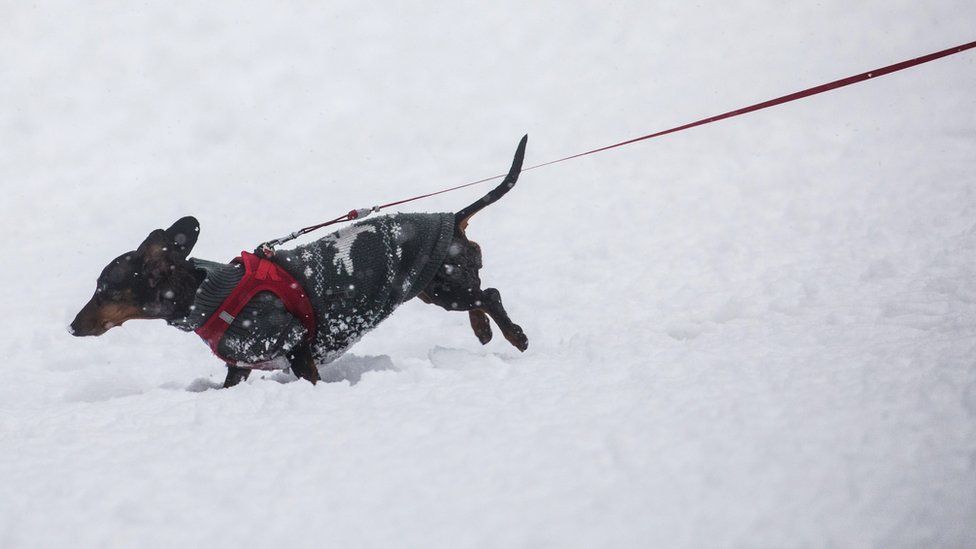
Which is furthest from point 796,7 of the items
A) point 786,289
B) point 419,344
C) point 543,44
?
point 419,344

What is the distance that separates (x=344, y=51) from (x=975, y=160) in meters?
6.00

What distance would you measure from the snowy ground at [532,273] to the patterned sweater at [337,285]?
169mm

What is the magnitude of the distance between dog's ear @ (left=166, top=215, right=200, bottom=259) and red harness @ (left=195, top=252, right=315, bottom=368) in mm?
192

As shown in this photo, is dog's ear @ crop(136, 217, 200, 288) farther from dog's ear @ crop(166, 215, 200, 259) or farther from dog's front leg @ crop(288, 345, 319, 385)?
dog's front leg @ crop(288, 345, 319, 385)

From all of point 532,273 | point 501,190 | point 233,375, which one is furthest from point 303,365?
point 532,273

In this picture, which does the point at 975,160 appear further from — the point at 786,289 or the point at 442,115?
the point at 442,115

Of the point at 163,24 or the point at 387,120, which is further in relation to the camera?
the point at 163,24

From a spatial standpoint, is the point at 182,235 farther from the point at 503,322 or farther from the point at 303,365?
the point at 503,322

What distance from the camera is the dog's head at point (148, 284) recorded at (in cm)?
264

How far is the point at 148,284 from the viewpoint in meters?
2.64

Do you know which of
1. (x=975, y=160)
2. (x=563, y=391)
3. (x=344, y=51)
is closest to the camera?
(x=563, y=391)

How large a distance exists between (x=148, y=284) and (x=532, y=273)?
2.14 meters

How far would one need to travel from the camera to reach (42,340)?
11.6 feet

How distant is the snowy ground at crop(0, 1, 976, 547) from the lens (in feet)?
4.50
